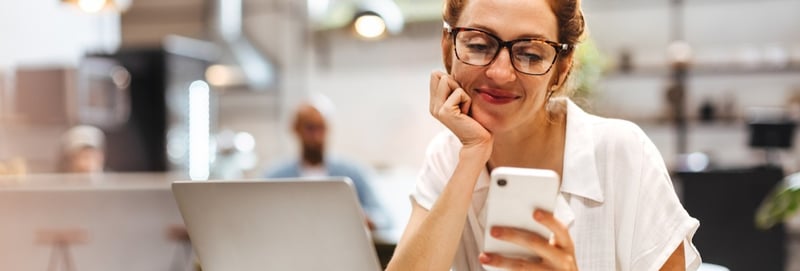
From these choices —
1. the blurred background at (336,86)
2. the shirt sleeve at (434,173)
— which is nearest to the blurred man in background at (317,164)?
the blurred background at (336,86)

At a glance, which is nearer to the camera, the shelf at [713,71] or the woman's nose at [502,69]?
the woman's nose at [502,69]

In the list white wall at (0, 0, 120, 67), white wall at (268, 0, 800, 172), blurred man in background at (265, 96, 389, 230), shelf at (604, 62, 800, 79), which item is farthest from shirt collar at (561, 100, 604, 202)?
white wall at (0, 0, 120, 67)

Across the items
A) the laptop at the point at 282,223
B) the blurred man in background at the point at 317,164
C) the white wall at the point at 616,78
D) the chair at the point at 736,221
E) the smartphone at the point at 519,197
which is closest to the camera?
the smartphone at the point at 519,197

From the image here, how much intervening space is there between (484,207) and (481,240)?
0.05 meters

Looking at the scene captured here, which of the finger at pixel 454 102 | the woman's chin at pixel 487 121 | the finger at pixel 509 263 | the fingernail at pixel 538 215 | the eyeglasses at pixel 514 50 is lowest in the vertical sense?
the finger at pixel 509 263

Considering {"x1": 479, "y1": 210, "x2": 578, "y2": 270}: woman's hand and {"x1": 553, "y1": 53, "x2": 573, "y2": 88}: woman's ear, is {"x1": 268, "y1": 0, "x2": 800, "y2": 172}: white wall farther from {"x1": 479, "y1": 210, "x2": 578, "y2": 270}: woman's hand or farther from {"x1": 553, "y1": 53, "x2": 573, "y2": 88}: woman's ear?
{"x1": 479, "y1": 210, "x2": 578, "y2": 270}: woman's hand

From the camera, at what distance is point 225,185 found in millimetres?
1121

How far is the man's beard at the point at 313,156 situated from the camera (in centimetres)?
423

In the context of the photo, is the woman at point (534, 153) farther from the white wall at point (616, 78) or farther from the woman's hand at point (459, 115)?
the white wall at point (616, 78)

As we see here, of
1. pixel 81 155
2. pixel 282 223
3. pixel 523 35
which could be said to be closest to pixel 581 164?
pixel 523 35

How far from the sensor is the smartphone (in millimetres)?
955

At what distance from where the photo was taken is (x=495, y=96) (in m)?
1.18

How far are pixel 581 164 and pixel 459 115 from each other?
8.5 inches

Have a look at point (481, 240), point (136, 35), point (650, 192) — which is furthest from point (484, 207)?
point (136, 35)
